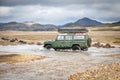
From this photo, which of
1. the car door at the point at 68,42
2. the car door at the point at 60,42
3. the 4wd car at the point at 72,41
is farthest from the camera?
the car door at the point at 60,42

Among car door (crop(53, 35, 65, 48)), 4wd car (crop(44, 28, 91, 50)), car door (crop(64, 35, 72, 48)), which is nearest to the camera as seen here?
4wd car (crop(44, 28, 91, 50))

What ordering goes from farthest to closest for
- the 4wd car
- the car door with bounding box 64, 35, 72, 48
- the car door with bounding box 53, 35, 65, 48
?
the car door with bounding box 53, 35, 65, 48 → the car door with bounding box 64, 35, 72, 48 → the 4wd car

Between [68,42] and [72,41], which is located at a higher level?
[72,41]

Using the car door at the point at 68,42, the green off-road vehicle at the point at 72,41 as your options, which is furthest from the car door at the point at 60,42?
the car door at the point at 68,42

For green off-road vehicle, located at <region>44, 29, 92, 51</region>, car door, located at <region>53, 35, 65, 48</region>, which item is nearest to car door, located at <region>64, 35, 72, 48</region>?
green off-road vehicle, located at <region>44, 29, 92, 51</region>

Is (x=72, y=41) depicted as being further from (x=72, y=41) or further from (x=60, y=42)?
(x=60, y=42)

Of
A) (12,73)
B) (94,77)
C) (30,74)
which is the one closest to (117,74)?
(94,77)

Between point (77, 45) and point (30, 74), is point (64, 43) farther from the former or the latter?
point (30, 74)

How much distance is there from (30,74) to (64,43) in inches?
710

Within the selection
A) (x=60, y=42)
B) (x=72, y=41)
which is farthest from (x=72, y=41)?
(x=60, y=42)

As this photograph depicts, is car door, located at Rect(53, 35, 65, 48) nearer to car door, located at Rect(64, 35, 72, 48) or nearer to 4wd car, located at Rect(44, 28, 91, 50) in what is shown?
4wd car, located at Rect(44, 28, 91, 50)

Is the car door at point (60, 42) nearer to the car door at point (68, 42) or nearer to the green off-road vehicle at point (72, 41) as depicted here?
the green off-road vehicle at point (72, 41)

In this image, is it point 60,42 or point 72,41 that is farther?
point 60,42

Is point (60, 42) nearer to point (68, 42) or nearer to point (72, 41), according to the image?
point (68, 42)
